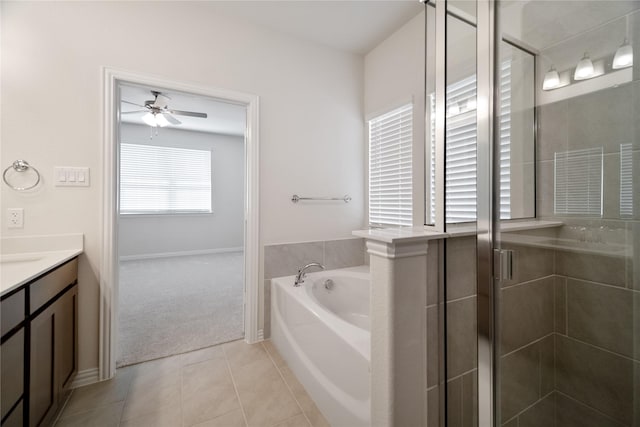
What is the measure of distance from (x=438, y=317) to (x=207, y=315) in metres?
2.37

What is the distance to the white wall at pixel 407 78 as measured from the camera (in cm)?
207

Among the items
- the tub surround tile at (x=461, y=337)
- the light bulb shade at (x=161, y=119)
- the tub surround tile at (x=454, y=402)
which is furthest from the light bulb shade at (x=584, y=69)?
the light bulb shade at (x=161, y=119)

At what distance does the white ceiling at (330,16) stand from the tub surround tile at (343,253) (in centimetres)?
189

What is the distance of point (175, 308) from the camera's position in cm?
279

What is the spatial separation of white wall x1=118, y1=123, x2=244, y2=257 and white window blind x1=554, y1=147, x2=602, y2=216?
551 centimetres

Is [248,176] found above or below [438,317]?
above

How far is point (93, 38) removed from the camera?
1.70 meters

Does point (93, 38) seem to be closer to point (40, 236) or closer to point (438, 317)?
point (40, 236)

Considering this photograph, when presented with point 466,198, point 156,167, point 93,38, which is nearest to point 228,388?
point 466,198

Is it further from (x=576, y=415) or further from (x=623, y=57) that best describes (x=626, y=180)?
(x=576, y=415)

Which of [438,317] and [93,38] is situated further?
[93,38]

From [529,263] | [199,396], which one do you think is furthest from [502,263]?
[199,396]

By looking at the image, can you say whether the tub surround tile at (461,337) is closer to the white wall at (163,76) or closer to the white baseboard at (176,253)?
the white wall at (163,76)

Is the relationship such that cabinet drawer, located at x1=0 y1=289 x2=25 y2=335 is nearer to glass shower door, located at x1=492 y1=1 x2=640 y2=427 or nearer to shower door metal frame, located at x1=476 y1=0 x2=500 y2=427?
shower door metal frame, located at x1=476 y1=0 x2=500 y2=427
